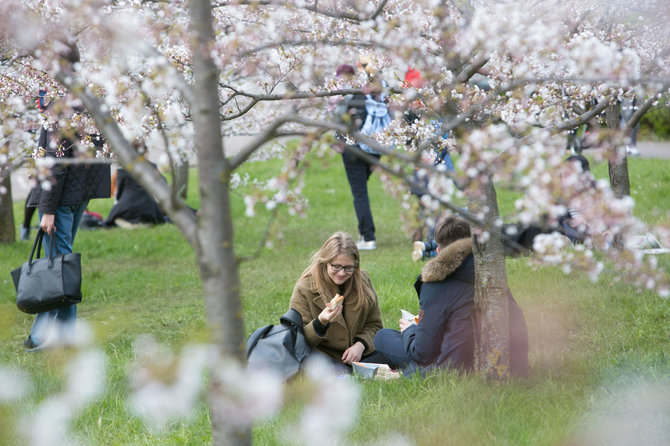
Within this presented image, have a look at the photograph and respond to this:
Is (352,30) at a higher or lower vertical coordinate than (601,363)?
higher

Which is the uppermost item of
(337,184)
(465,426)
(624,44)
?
(624,44)

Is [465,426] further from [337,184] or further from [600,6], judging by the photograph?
[337,184]

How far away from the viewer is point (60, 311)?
538 centimetres

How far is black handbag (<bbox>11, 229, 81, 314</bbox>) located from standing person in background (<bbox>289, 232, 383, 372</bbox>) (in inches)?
64.2

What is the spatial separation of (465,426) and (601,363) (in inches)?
49.7

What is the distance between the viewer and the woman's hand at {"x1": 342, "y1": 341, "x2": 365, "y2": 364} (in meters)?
4.64

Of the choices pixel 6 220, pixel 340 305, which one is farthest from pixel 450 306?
pixel 6 220

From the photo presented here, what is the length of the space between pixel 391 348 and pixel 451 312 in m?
0.74

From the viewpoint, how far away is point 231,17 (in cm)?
584

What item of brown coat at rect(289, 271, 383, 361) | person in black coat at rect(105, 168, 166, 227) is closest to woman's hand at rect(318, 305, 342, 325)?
brown coat at rect(289, 271, 383, 361)

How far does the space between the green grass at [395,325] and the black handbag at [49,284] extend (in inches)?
6.4

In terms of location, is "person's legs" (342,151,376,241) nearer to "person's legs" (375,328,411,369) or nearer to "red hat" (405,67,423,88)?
"red hat" (405,67,423,88)

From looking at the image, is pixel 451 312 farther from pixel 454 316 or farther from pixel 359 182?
pixel 359 182

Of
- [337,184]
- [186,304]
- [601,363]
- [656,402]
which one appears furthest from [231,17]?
[337,184]
